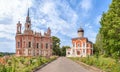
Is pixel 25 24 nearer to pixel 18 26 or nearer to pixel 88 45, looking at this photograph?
pixel 18 26

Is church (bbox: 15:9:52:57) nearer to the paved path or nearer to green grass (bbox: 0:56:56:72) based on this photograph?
green grass (bbox: 0:56:56:72)

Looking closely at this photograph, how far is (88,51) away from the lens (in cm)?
10856

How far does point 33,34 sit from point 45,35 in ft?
21.7

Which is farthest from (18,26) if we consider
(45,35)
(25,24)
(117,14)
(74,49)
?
(117,14)

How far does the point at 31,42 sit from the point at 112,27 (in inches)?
2599

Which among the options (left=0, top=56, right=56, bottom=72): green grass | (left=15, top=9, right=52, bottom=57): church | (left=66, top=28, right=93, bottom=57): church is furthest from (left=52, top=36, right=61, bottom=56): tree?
(left=0, top=56, right=56, bottom=72): green grass

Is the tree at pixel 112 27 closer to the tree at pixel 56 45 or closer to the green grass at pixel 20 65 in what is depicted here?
the green grass at pixel 20 65

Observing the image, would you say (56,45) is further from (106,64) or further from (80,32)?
(106,64)

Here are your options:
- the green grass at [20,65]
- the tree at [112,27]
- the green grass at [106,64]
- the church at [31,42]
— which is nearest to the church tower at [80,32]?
the church at [31,42]

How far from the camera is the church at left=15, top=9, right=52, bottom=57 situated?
93.2 meters

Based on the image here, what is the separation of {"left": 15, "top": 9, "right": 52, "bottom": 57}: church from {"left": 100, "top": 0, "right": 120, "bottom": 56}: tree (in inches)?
2415

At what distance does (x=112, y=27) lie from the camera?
31078 millimetres

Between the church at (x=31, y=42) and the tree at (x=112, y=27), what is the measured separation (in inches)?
2415

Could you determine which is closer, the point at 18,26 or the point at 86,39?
the point at 18,26
